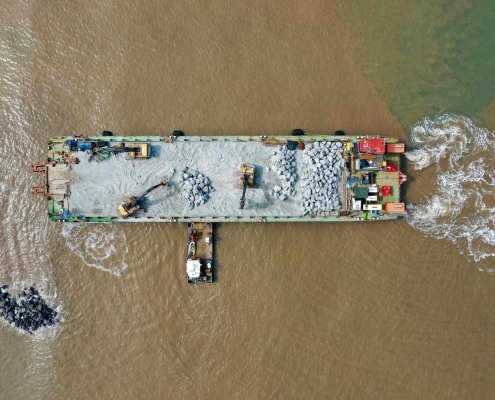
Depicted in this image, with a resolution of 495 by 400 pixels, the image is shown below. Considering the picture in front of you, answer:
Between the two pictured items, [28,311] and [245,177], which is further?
[28,311]

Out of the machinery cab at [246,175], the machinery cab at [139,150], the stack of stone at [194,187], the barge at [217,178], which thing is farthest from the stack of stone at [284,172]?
the machinery cab at [139,150]

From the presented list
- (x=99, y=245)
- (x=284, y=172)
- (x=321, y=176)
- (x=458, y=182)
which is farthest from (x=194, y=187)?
(x=458, y=182)

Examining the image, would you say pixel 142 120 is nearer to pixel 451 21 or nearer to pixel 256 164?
pixel 256 164

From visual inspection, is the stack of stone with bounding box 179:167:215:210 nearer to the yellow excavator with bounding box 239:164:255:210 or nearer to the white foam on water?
the yellow excavator with bounding box 239:164:255:210

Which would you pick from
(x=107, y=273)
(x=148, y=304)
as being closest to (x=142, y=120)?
(x=107, y=273)

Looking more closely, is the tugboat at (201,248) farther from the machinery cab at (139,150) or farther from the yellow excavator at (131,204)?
the machinery cab at (139,150)

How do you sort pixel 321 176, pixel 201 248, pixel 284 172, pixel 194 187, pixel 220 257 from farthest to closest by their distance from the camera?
pixel 220 257
pixel 201 248
pixel 321 176
pixel 284 172
pixel 194 187

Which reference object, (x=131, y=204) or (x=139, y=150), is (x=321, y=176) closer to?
(x=139, y=150)
